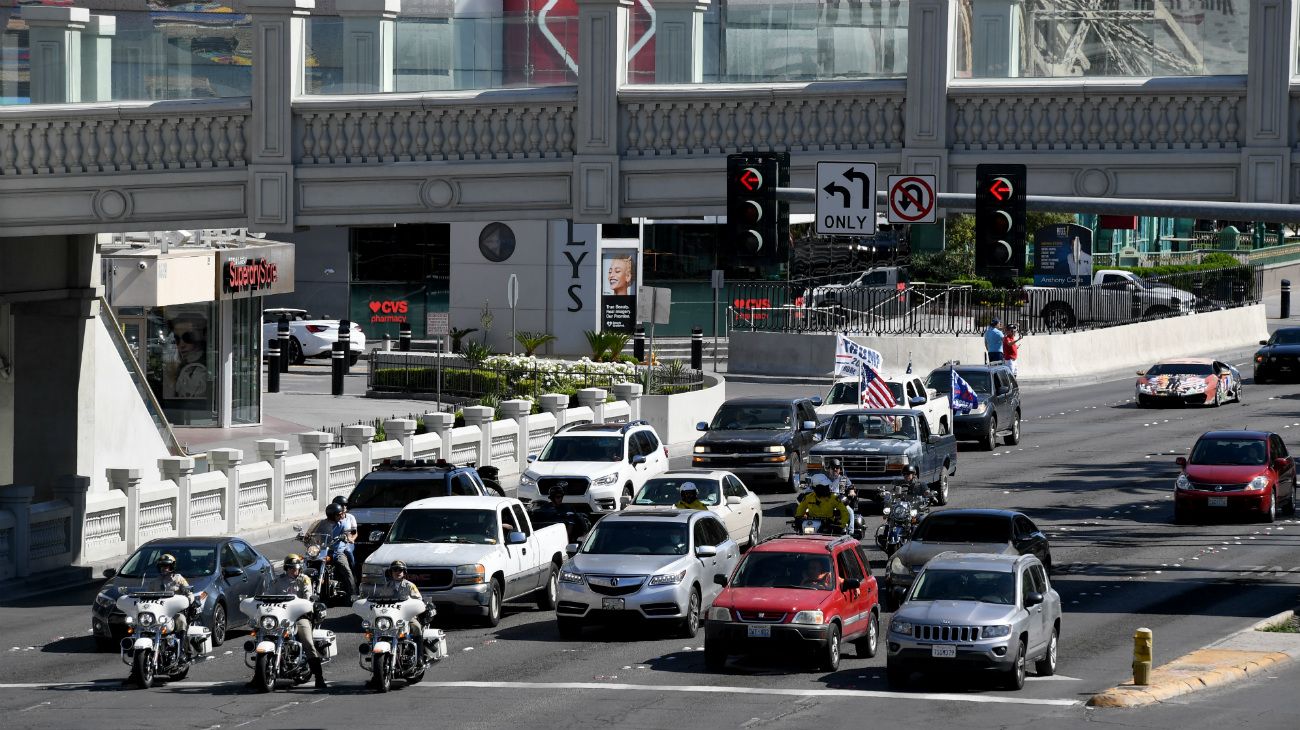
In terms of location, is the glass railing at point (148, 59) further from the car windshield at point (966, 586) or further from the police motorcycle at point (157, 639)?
the car windshield at point (966, 586)

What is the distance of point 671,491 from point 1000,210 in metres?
7.06

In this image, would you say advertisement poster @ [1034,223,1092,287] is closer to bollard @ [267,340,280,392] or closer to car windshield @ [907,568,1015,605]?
bollard @ [267,340,280,392]

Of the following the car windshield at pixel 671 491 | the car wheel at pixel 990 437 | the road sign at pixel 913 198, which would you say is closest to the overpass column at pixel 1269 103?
the road sign at pixel 913 198

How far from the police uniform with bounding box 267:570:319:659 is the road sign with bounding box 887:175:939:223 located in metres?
9.70

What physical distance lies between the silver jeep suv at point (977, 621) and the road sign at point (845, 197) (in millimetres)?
6400

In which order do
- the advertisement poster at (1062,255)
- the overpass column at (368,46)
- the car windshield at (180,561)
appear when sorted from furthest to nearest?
1. the advertisement poster at (1062,255)
2. the overpass column at (368,46)
3. the car windshield at (180,561)

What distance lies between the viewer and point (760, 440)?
37.8 m

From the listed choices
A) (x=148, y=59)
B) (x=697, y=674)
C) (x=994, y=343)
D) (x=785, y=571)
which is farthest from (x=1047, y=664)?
(x=994, y=343)

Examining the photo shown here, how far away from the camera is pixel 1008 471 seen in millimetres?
40969

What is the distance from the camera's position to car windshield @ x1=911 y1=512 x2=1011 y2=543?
1036 inches

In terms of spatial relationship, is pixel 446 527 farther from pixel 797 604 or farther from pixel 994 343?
pixel 994 343

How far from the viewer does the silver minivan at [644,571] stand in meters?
24.3

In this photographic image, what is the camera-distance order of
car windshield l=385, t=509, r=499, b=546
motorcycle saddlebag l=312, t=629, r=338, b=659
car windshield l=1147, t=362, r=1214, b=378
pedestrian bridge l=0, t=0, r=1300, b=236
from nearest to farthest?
1. motorcycle saddlebag l=312, t=629, r=338, b=659
2. car windshield l=385, t=509, r=499, b=546
3. pedestrian bridge l=0, t=0, r=1300, b=236
4. car windshield l=1147, t=362, r=1214, b=378

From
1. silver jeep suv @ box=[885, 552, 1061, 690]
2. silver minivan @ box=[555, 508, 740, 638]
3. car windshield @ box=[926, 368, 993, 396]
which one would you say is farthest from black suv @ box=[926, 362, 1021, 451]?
silver jeep suv @ box=[885, 552, 1061, 690]
